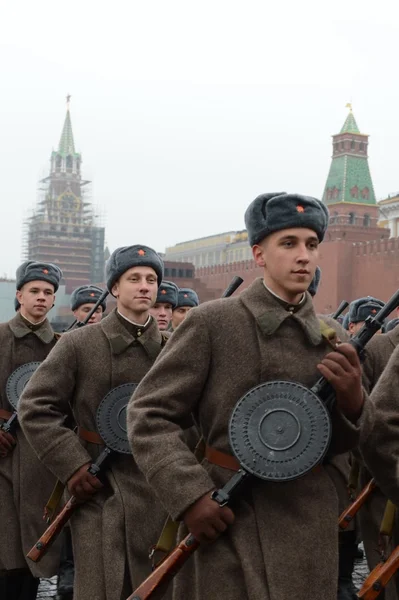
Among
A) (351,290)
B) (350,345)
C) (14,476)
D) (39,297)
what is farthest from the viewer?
(351,290)

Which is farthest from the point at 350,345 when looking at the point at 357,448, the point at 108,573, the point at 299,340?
the point at 108,573

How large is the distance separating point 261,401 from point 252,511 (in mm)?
316

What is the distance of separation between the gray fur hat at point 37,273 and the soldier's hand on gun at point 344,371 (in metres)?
3.35

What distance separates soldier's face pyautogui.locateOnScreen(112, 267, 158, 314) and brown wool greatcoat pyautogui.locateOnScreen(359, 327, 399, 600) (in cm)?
117

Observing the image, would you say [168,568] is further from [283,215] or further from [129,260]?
[129,260]

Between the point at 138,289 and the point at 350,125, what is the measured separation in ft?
246

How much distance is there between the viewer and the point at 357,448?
3334mm

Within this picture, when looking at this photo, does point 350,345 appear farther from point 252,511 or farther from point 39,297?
point 39,297

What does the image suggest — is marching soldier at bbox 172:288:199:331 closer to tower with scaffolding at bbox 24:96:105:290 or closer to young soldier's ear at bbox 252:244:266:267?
young soldier's ear at bbox 252:244:266:267

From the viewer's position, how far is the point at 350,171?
76.0 metres

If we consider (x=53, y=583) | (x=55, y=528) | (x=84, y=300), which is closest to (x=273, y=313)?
(x=55, y=528)

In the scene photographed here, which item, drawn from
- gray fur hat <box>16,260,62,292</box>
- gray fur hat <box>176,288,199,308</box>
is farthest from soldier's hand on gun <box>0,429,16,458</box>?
gray fur hat <box>176,288,199,308</box>

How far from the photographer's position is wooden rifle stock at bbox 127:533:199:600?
295 cm

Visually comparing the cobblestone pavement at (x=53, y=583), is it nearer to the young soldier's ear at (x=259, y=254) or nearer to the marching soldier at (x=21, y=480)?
the marching soldier at (x=21, y=480)
